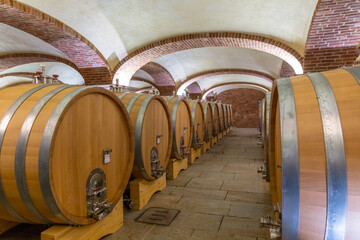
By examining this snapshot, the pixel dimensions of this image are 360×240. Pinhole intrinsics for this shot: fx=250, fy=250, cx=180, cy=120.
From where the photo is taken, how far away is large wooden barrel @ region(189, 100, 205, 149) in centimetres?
525

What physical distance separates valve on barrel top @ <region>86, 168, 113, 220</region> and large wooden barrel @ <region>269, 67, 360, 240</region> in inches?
56.3

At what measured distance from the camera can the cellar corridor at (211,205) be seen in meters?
2.38

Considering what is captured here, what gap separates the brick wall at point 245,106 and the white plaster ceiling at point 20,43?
14497 millimetres

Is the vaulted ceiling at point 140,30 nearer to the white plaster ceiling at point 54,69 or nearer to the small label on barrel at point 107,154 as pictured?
the white plaster ceiling at point 54,69

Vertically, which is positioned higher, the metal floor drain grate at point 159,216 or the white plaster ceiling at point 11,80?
the white plaster ceiling at point 11,80

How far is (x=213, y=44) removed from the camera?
27.8 feet

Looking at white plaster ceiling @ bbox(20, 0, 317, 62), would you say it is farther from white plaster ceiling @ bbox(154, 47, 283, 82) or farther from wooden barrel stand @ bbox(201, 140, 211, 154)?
wooden barrel stand @ bbox(201, 140, 211, 154)

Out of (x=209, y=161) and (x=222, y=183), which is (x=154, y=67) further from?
(x=222, y=183)

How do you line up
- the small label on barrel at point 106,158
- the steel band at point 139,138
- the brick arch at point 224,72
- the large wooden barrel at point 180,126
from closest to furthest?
the small label on barrel at point 106,158 → the steel band at point 139,138 → the large wooden barrel at point 180,126 → the brick arch at point 224,72

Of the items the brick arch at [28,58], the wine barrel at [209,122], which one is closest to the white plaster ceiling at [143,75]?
the brick arch at [28,58]

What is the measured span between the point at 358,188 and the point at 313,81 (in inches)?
23.4

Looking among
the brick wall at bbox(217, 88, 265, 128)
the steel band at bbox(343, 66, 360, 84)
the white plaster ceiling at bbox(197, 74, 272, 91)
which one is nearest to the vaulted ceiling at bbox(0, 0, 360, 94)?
the steel band at bbox(343, 66, 360, 84)

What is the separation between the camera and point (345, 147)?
43.7 inches

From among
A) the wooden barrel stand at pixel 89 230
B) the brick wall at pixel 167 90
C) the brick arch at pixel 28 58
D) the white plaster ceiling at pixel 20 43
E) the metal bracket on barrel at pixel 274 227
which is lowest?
the wooden barrel stand at pixel 89 230
